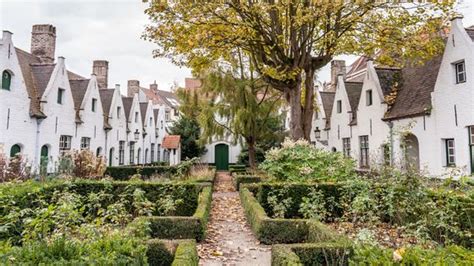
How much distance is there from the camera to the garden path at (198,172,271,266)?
17.6ft

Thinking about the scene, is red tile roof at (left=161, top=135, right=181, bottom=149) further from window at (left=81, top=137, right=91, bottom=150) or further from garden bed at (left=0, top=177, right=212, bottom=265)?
garden bed at (left=0, top=177, right=212, bottom=265)

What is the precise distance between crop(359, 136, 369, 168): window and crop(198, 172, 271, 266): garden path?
11437 millimetres

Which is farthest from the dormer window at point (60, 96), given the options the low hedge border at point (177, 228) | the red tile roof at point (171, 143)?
the low hedge border at point (177, 228)

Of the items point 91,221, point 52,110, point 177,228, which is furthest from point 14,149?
point 177,228

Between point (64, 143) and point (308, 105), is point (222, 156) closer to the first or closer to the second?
point (64, 143)

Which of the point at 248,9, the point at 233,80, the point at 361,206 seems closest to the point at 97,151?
the point at 233,80

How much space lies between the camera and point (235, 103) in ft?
64.6

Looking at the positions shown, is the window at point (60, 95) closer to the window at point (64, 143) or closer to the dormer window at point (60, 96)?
the dormer window at point (60, 96)

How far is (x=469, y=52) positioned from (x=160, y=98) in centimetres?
3675

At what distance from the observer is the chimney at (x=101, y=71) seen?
24.0m

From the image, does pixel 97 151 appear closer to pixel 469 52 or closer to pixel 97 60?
pixel 97 60

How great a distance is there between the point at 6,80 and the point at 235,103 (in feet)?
38.6

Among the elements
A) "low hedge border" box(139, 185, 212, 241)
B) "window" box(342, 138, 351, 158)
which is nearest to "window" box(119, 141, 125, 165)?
"window" box(342, 138, 351, 158)

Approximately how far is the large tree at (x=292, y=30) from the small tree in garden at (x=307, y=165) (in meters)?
2.68
